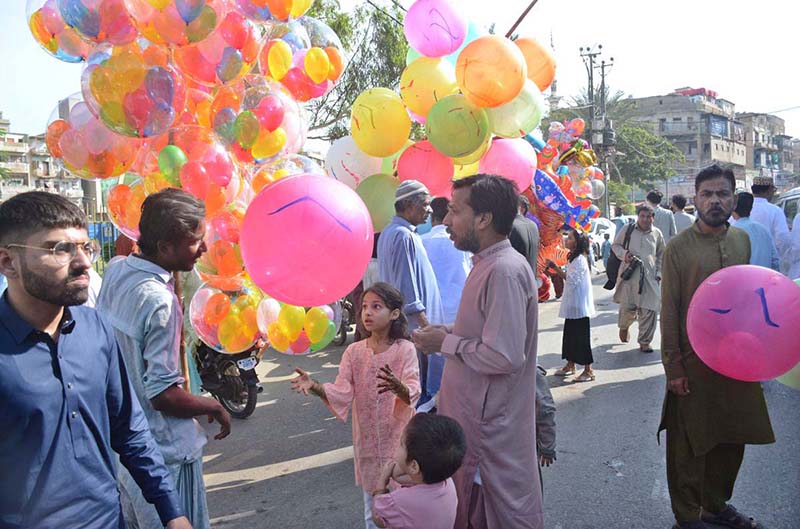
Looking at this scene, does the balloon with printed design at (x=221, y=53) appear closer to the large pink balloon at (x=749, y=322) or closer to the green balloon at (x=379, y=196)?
the green balloon at (x=379, y=196)

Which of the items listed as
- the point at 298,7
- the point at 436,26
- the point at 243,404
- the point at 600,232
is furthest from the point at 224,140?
the point at 600,232

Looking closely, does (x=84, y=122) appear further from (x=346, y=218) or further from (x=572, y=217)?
(x=572, y=217)

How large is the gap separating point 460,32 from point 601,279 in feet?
40.8

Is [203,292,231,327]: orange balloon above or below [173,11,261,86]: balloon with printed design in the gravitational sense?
below

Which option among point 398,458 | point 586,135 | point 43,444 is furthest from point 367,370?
point 586,135

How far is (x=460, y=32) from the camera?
15.1 ft

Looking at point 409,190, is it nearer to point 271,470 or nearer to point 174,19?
point 174,19

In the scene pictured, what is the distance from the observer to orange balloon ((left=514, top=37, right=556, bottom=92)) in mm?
4977

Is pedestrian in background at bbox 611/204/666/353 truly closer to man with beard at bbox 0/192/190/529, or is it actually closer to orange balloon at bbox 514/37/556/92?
orange balloon at bbox 514/37/556/92

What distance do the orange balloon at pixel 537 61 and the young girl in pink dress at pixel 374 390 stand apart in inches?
107

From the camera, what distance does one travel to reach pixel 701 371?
11.0ft

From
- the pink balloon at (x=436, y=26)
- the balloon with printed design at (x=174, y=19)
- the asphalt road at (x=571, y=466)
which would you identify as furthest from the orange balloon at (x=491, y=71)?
the asphalt road at (x=571, y=466)

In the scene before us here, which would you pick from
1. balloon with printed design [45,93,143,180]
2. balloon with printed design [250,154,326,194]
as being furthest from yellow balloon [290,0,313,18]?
balloon with printed design [45,93,143,180]

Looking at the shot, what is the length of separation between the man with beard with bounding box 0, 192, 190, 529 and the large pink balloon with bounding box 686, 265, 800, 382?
8.41 feet
